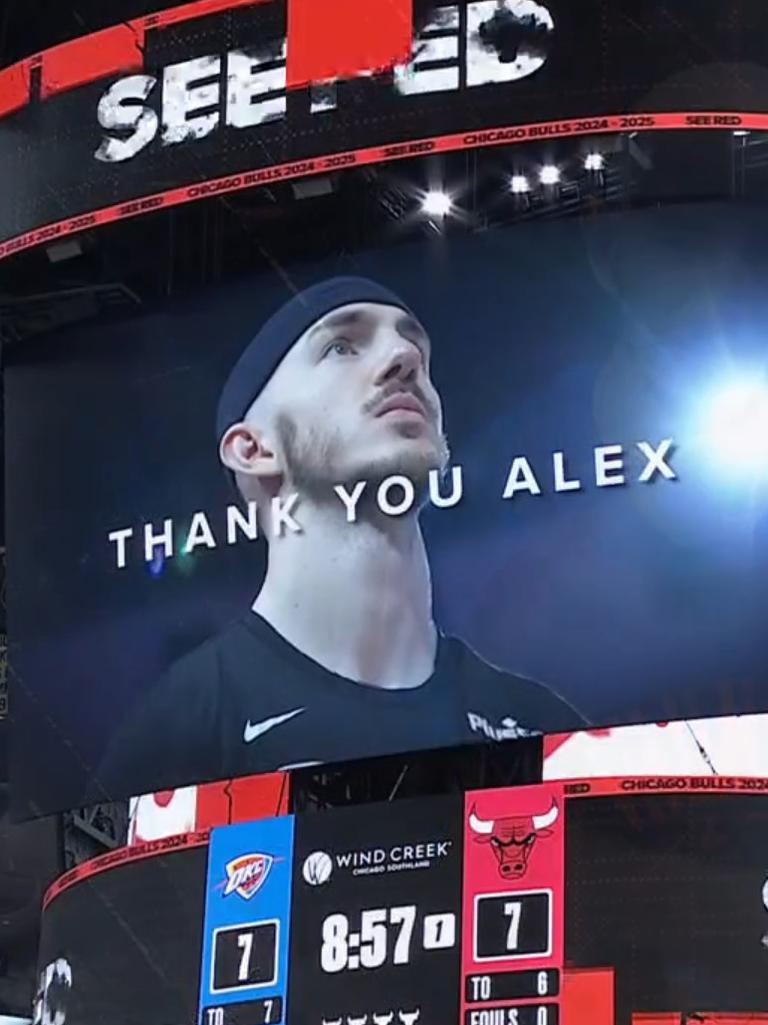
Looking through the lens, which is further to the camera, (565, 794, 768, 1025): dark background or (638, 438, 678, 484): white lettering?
(638, 438, 678, 484): white lettering

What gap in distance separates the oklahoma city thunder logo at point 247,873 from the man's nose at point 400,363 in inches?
74.1

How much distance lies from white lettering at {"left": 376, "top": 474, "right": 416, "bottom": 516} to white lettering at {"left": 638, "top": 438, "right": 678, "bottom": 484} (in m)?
0.92

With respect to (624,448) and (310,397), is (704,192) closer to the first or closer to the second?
(624,448)

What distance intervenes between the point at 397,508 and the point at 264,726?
0.94 meters

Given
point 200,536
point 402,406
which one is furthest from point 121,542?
point 402,406

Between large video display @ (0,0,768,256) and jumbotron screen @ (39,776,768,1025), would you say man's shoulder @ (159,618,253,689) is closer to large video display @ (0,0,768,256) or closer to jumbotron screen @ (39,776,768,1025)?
jumbotron screen @ (39,776,768,1025)

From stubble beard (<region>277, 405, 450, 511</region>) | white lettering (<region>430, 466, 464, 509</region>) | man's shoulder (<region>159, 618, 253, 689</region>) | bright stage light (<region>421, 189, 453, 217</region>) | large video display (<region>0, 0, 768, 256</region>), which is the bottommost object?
man's shoulder (<region>159, 618, 253, 689</region>)

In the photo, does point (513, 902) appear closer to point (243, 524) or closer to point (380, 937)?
point (380, 937)

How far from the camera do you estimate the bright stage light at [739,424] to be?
9812 millimetres

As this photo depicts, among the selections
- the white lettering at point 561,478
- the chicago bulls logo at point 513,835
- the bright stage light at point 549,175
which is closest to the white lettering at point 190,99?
the bright stage light at point 549,175

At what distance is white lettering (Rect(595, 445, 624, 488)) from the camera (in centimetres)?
990

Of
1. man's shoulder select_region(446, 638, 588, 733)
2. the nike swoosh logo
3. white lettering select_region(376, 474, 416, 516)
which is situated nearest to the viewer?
man's shoulder select_region(446, 638, 588, 733)

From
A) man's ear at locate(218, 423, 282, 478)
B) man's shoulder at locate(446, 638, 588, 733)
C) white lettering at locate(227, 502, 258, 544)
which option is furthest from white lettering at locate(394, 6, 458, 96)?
man's shoulder at locate(446, 638, 588, 733)

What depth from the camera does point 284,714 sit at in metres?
10.2
